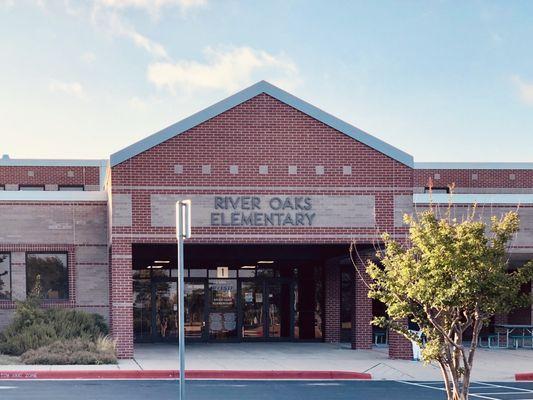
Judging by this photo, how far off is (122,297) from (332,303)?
31.0 feet

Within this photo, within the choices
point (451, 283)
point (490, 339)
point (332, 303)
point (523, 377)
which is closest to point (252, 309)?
point (332, 303)

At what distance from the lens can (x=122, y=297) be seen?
2333 cm

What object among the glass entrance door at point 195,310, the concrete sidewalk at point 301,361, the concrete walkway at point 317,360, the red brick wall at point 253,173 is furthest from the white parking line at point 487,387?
the glass entrance door at point 195,310

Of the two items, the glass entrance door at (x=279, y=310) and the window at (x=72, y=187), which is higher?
the window at (x=72, y=187)

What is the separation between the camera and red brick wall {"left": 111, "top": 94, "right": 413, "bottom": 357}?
2322 centimetres

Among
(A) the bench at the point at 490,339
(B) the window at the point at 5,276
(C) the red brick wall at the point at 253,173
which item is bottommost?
(A) the bench at the point at 490,339

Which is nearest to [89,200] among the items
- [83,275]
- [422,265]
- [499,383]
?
[83,275]

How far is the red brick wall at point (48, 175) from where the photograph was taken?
127 feet

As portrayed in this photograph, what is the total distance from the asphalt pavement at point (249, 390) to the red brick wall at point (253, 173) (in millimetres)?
5329

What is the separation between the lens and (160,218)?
76.1ft

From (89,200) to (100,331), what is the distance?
178 inches

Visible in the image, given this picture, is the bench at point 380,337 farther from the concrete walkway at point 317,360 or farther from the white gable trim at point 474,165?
the white gable trim at point 474,165

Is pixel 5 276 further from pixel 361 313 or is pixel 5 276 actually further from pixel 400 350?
pixel 400 350

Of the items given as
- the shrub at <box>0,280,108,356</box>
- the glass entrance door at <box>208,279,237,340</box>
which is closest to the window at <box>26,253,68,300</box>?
the shrub at <box>0,280,108,356</box>
